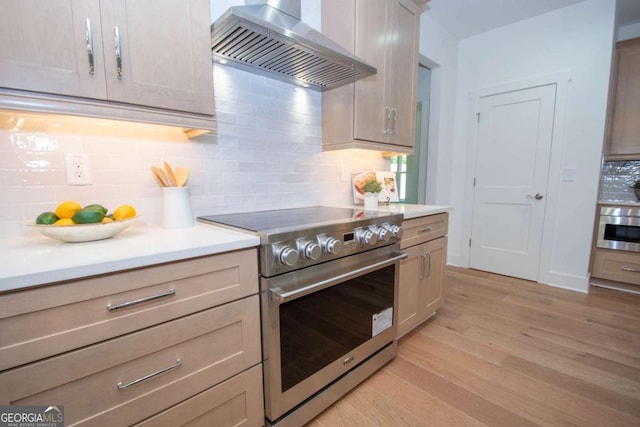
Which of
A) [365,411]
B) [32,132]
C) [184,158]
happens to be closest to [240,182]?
[184,158]

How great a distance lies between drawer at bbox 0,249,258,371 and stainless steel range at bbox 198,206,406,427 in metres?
0.18

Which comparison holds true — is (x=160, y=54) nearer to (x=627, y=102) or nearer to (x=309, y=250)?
(x=309, y=250)

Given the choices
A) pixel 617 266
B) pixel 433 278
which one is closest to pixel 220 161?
pixel 433 278

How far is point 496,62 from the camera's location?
3178mm

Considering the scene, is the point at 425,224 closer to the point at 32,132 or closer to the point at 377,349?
the point at 377,349

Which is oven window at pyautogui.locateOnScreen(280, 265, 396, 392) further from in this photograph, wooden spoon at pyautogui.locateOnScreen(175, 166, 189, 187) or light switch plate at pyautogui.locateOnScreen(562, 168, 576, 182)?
light switch plate at pyautogui.locateOnScreen(562, 168, 576, 182)

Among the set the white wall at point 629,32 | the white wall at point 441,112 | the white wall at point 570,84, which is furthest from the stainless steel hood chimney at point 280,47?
the white wall at point 629,32

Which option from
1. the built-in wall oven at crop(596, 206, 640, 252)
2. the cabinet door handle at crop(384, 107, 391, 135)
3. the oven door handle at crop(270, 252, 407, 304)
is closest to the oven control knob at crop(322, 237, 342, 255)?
the oven door handle at crop(270, 252, 407, 304)

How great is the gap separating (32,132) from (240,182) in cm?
87

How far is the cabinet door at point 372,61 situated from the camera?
5.77 feet

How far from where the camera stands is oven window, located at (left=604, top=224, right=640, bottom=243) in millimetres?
2730

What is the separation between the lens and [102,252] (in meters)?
0.84

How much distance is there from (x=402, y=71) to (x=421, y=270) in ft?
4.80

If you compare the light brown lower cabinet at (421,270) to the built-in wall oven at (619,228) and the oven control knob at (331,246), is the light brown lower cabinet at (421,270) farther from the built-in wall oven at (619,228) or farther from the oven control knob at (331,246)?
the built-in wall oven at (619,228)
